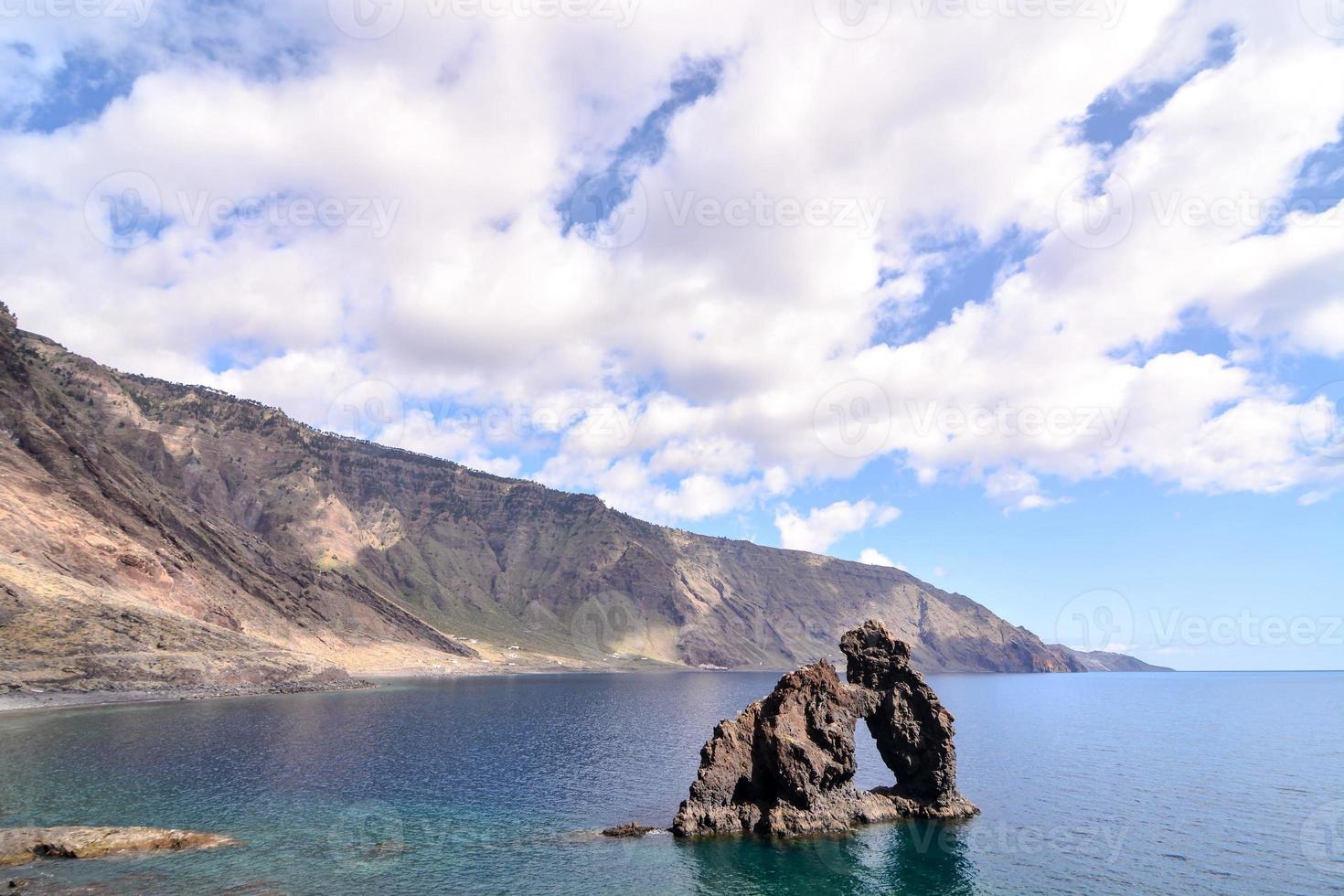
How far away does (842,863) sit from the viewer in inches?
1903

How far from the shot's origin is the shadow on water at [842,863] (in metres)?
44.3

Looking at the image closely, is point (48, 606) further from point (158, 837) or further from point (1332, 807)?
point (1332, 807)

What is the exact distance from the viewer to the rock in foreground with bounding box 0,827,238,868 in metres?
44.4

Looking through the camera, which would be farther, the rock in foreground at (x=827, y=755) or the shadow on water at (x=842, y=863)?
the rock in foreground at (x=827, y=755)

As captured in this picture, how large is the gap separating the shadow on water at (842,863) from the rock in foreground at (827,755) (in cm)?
210

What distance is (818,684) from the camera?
6128cm

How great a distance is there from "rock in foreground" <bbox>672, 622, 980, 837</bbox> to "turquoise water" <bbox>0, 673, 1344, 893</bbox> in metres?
2.48

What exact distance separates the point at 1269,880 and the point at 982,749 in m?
58.1

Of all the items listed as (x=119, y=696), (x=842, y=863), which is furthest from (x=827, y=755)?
(x=119, y=696)

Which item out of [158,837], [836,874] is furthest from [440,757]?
[836,874]

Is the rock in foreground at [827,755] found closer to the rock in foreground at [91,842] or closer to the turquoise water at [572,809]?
the turquoise water at [572,809]

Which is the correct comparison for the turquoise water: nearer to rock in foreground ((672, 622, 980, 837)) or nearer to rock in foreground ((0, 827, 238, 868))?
rock in foreground ((0, 827, 238, 868))

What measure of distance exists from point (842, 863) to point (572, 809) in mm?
25183

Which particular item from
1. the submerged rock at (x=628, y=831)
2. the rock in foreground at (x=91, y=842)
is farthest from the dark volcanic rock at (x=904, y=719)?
the rock in foreground at (x=91, y=842)
